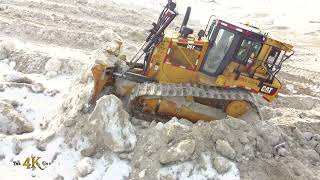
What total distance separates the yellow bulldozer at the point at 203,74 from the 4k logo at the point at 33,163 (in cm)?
197

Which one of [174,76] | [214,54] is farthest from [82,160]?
[214,54]

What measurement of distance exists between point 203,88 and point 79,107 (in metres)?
2.92

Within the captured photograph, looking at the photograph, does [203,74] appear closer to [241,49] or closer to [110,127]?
[241,49]

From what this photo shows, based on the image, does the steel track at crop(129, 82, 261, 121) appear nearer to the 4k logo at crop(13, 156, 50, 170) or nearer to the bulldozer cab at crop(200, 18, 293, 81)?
the bulldozer cab at crop(200, 18, 293, 81)

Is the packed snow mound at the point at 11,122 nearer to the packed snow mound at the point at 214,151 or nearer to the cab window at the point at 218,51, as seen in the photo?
the packed snow mound at the point at 214,151

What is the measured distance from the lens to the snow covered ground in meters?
9.27

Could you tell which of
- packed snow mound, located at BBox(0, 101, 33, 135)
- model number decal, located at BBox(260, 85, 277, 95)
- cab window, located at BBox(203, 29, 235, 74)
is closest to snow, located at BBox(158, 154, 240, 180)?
model number decal, located at BBox(260, 85, 277, 95)

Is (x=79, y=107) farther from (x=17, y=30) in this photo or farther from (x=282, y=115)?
(x=17, y=30)

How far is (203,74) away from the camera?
36.3 ft

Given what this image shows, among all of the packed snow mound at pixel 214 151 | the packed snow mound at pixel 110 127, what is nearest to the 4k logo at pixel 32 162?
the packed snow mound at pixel 110 127

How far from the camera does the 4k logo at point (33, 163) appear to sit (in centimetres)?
949

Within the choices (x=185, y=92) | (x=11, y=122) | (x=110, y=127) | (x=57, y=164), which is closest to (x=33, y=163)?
(x=57, y=164)

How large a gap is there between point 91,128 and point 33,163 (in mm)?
1400

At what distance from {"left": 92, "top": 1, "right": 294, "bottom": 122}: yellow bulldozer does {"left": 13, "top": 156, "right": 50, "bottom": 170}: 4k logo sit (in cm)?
197
